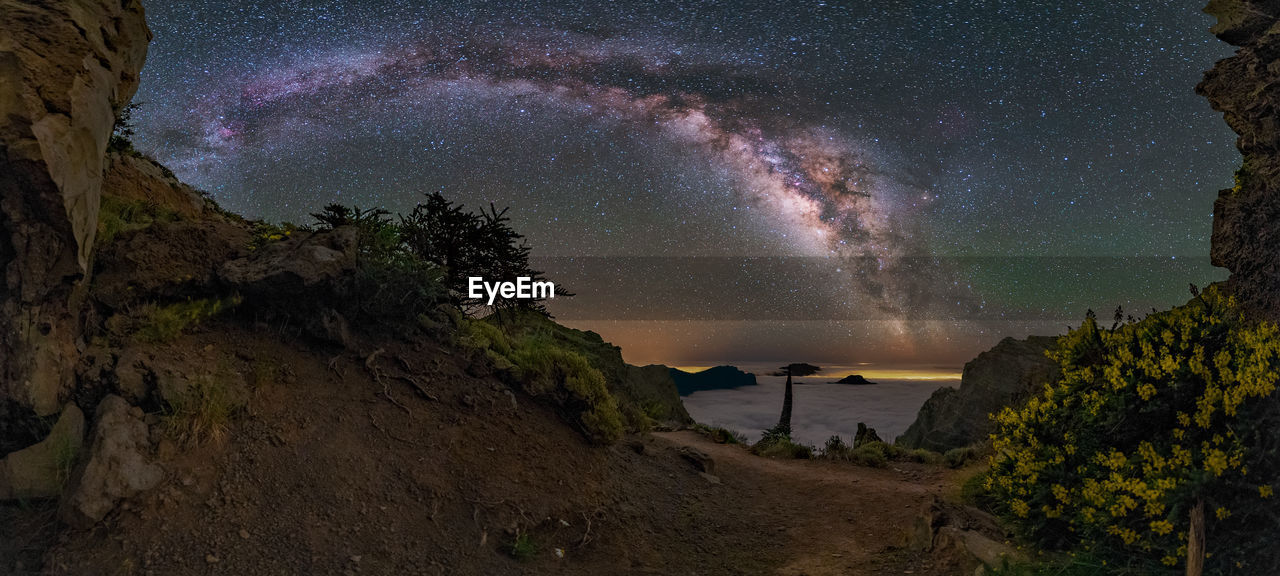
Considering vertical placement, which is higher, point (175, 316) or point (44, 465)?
point (175, 316)

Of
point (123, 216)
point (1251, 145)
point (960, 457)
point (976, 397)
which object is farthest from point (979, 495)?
point (976, 397)

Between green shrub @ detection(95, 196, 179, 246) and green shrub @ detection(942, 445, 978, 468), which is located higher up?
green shrub @ detection(95, 196, 179, 246)

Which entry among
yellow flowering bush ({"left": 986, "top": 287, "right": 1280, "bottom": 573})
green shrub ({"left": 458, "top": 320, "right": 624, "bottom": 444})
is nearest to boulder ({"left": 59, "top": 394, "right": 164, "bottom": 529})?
green shrub ({"left": 458, "top": 320, "right": 624, "bottom": 444})

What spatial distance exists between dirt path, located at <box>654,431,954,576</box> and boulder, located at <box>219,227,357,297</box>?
23.9 feet

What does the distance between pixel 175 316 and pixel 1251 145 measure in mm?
15270

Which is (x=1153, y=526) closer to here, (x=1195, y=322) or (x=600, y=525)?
(x=1195, y=322)

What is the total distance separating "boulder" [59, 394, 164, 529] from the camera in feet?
21.0

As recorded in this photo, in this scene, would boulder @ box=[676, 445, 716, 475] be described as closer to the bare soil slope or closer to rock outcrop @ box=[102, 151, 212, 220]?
the bare soil slope

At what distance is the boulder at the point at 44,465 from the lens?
6789 mm

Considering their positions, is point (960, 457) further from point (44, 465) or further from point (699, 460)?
point (44, 465)

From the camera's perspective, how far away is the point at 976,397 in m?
23.0

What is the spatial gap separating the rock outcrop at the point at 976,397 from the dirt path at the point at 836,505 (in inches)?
364

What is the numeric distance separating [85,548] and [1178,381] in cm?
1133

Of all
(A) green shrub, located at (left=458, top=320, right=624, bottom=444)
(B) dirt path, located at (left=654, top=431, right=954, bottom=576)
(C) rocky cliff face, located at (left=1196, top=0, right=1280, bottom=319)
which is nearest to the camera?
(B) dirt path, located at (left=654, top=431, right=954, bottom=576)
